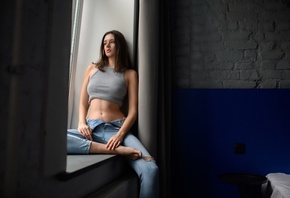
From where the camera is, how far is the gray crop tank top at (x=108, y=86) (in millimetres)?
1735

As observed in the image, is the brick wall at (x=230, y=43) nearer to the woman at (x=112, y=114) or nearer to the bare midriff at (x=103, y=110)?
the woman at (x=112, y=114)

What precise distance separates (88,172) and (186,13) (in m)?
1.82

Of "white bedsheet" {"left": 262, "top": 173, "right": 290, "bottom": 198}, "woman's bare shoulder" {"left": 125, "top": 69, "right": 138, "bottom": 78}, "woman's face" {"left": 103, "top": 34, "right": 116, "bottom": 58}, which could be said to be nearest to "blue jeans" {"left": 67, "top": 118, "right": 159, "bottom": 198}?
"woman's bare shoulder" {"left": 125, "top": 69, "right": 138, "bottom": 78}

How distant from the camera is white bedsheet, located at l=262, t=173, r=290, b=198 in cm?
140

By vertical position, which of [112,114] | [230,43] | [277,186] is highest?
[230,43]

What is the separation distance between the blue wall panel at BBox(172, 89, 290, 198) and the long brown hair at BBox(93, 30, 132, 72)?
58 cm

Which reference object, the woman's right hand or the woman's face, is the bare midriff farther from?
the woman's face

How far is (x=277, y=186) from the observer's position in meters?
1.51

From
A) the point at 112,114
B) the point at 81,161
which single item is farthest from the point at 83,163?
the point at 112,114

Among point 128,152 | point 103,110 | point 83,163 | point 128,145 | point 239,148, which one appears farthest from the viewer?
point 239,148

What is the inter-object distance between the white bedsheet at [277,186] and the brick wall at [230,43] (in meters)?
0.78

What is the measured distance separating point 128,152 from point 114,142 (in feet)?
0.39

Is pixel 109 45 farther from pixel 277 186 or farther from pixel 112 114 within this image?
pixel 277 186

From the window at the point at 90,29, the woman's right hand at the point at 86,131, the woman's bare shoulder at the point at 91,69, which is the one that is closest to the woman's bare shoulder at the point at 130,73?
the window at the point at 90,29
